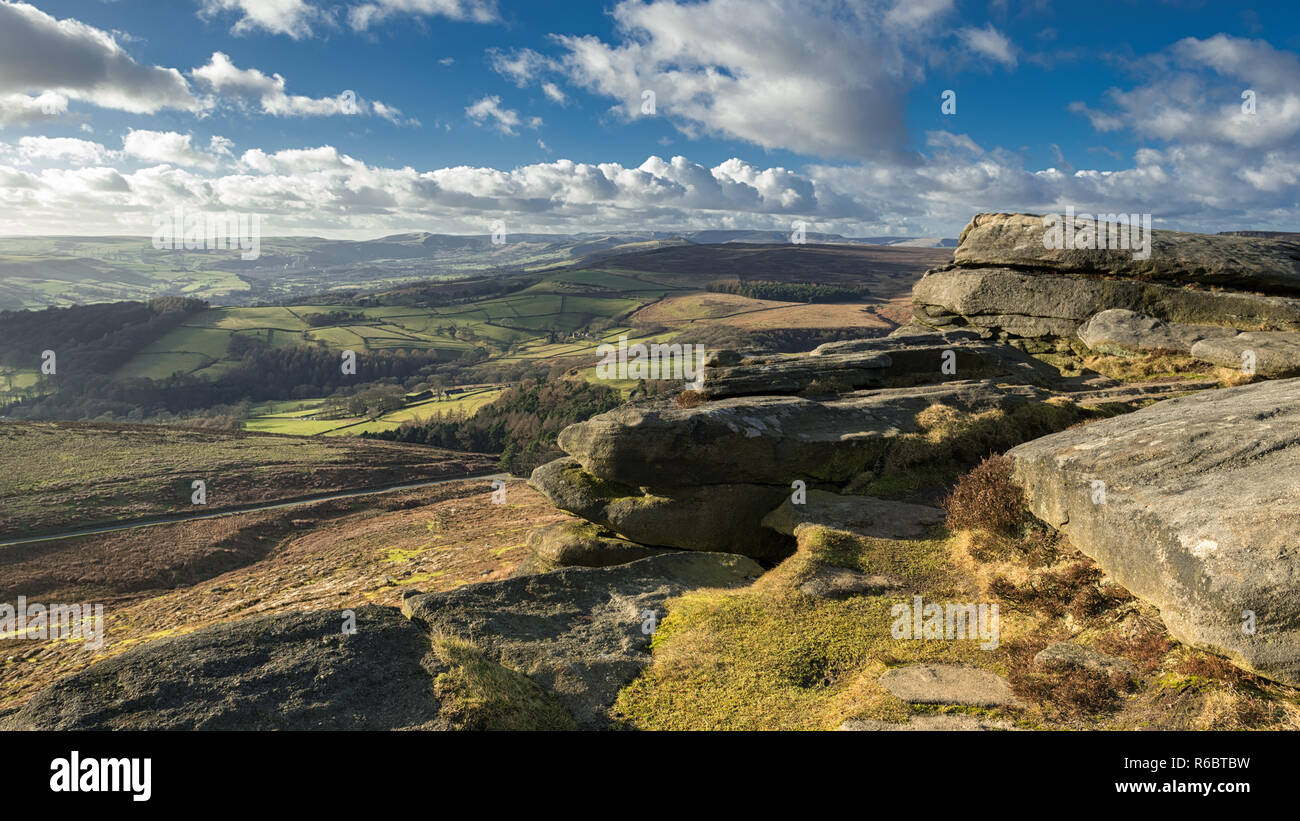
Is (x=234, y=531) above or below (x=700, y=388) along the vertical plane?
below

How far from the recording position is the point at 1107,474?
30.9 ft

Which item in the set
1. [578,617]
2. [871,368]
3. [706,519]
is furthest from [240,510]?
[871,368]

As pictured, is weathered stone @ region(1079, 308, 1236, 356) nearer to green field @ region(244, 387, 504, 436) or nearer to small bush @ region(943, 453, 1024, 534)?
small bush @ region(943, 453, 1024, 534)

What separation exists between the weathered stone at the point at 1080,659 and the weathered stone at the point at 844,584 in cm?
291

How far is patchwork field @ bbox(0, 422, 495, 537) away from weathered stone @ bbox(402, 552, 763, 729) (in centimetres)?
5394

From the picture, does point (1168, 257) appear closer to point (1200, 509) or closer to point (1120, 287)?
point (1120, 287)

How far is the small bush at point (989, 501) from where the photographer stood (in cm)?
1121

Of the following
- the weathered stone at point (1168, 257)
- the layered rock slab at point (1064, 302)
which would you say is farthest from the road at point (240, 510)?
the weathered stone at point (1168, 257)

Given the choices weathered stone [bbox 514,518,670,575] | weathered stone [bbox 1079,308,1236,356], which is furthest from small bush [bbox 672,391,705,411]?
weathered stone [bbox 1079,308,1236,356]
